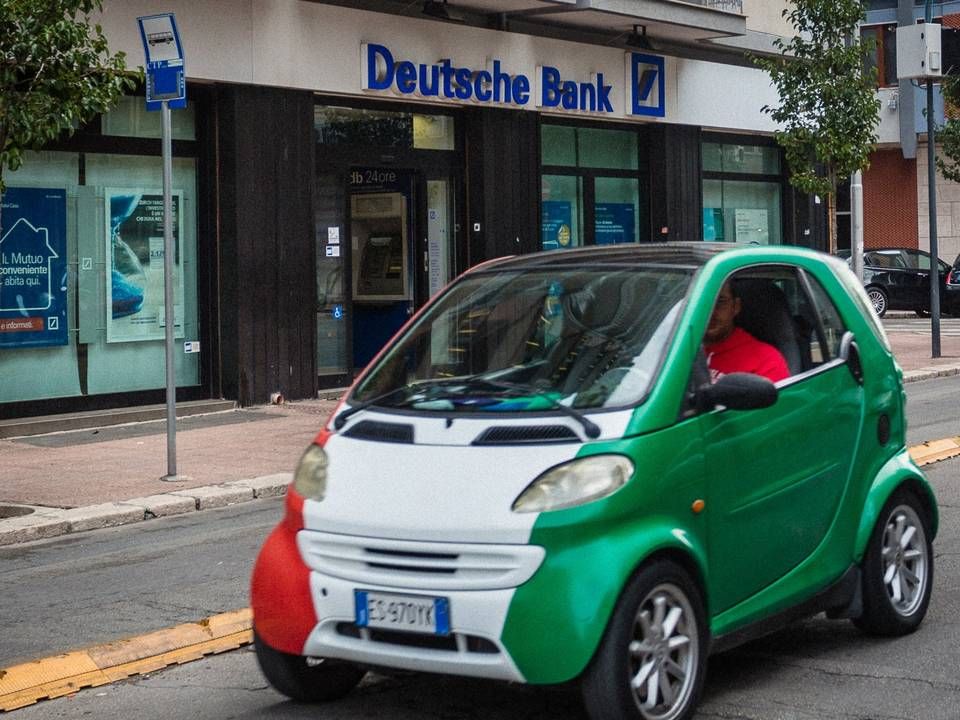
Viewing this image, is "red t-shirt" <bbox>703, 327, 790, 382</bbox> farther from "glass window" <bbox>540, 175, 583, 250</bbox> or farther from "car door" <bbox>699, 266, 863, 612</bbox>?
"glass window" <bbox>540, 175, 583, 250</bbox>

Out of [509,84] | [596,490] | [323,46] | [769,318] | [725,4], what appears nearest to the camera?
[596,490]

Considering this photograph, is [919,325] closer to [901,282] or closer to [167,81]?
[901,282]

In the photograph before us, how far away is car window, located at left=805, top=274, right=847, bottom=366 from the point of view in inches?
243

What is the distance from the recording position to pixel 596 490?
492cm

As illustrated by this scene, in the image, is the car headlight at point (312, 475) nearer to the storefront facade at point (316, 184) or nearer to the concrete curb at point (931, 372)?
the storefront facade at point (316, 184)

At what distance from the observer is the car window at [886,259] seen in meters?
34.3

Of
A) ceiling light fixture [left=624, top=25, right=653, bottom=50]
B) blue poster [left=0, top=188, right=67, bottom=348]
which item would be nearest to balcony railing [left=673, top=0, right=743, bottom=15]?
ceiling light fixture [left=624, top=25, right=653, bottom=50]

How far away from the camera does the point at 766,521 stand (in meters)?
5.59

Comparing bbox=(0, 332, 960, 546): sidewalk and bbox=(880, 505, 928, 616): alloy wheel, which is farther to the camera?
bbox=(0, 332, 960, 546): sidewalk

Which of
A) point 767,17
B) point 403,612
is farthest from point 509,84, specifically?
point 403,612

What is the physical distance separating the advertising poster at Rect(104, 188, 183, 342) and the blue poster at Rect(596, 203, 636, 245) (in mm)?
8076

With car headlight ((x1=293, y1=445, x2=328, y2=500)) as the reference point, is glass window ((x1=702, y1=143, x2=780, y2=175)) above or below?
above

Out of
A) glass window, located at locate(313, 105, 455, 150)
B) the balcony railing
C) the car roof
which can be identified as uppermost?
the balcony railing

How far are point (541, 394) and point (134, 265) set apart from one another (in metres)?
11.7
